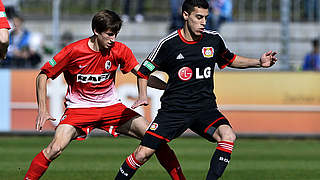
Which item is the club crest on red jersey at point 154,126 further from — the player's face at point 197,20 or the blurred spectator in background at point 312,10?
the blurred spectator in background at point 312,10

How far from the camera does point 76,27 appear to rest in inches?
728

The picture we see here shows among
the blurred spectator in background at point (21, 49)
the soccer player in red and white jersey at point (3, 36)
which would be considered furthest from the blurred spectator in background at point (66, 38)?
Answer: the soccer player in red and white jersey at point (3, 36)

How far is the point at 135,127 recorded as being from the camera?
24.5ft

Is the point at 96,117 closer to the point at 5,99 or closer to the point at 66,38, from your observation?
the point at 5,99

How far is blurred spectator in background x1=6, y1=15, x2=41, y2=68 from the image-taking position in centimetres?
1512

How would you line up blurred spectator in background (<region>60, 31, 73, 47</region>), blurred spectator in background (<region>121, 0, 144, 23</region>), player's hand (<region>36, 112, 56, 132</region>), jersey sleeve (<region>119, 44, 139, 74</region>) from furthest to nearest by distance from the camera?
blurred spectator in background (<region>121, 0, 144, 23</region>)
blurred spectator in background (<region>60, 31, 73, 47</region>)
jersey sleeve (<region>119, 44, 139, 74</region>)
player's hand (<region>36, 112, 56, 132</region>)

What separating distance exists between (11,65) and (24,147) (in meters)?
3.38

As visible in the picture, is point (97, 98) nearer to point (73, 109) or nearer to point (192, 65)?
point (73, 109)

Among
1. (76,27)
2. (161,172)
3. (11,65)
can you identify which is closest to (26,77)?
(11,65)

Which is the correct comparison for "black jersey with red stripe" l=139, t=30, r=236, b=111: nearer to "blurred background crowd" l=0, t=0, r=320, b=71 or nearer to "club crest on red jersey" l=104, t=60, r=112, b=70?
"club crest on red jersey" l=104, t=60, r=112, b=70

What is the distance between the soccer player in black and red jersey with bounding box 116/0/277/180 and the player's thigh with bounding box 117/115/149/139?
0.28m

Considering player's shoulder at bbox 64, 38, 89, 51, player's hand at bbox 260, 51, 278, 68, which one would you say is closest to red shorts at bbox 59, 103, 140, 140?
player's shoulder at bbox 64, 38, 89, 51

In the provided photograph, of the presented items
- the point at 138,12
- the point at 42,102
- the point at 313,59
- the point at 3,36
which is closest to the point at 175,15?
the point at 138,12

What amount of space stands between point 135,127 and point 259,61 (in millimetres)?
1594
